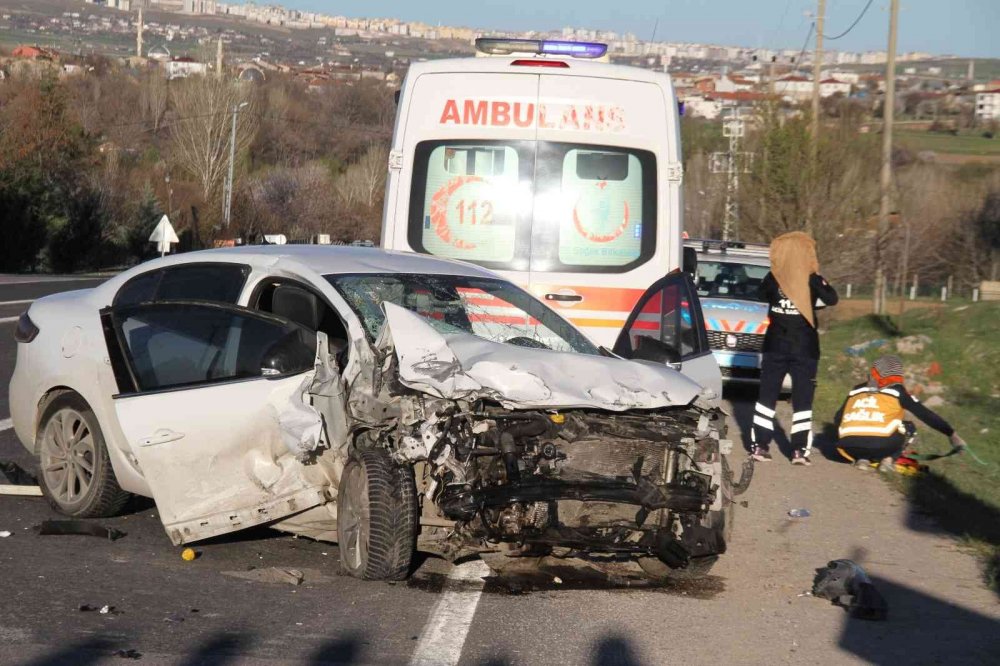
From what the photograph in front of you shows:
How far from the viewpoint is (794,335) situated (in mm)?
10922

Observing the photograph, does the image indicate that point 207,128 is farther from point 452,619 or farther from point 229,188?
point 452,619

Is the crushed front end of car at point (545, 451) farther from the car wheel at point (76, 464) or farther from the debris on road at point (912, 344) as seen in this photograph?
the debris on road at point (912, 344)

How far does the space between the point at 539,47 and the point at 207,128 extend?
72.0m

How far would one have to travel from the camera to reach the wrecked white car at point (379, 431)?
240 inches

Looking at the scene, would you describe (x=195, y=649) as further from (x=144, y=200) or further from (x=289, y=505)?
(x=144, y=200)

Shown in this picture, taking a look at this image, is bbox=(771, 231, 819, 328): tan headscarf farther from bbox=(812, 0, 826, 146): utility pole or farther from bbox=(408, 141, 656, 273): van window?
bbox=(812, 0, 826, 146): utility pole

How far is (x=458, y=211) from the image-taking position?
9.34m

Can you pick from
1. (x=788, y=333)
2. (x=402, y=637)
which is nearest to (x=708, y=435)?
(x=402, y=637)

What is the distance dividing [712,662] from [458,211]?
4.70m

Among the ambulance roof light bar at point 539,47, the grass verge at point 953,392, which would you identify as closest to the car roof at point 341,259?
the ambulance roof light bar at point 539,47

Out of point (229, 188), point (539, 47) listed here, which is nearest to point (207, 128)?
point (229, 188)

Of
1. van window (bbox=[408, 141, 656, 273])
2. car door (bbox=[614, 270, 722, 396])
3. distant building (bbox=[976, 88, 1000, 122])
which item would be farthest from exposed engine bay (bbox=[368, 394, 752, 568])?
distant building (bbox=[976, 88, 1000, 122])

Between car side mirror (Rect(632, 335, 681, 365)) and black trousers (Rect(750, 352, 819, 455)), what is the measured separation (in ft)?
10.7

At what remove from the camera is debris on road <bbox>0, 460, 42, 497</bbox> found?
781 cm
